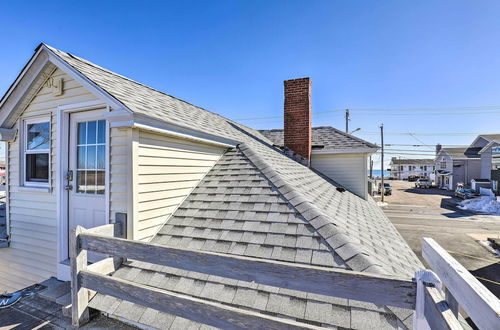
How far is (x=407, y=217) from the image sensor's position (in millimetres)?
18109

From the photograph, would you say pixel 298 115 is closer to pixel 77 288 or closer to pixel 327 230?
pixel 327 230

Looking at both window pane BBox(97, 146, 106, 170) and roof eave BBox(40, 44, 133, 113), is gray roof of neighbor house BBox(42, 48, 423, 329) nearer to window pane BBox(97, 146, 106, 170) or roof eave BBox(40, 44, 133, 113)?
roof eave BBox(40, 44, 133, 113)

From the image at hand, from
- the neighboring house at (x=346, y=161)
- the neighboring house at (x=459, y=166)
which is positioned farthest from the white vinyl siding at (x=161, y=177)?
the neighboring house at (x=459, y=166)

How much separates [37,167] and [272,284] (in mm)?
5354

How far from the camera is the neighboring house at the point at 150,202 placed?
8.60ft

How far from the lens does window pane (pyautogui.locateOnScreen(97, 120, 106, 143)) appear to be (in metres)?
3.91

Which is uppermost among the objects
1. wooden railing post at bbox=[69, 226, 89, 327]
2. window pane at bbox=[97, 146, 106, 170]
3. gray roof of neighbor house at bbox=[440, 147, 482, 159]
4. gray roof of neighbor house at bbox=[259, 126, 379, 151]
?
gray roof of neighbor house at bbox=[440, 147, 482, 159]

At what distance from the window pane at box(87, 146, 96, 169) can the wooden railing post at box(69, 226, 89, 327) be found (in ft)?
5.17

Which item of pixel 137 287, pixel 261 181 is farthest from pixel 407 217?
pixel 137 287

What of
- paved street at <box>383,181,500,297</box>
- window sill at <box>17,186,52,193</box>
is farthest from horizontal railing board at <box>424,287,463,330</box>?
paved street at <box>383,181,500,297</box>

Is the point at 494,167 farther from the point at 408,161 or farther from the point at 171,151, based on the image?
the point at 408,161

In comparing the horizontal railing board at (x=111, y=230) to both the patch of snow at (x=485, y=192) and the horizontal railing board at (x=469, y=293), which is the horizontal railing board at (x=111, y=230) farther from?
the patch of snow at (x=485, y=192)

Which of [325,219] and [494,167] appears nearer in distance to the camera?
[325,219]

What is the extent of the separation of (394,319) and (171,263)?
7.00ft
